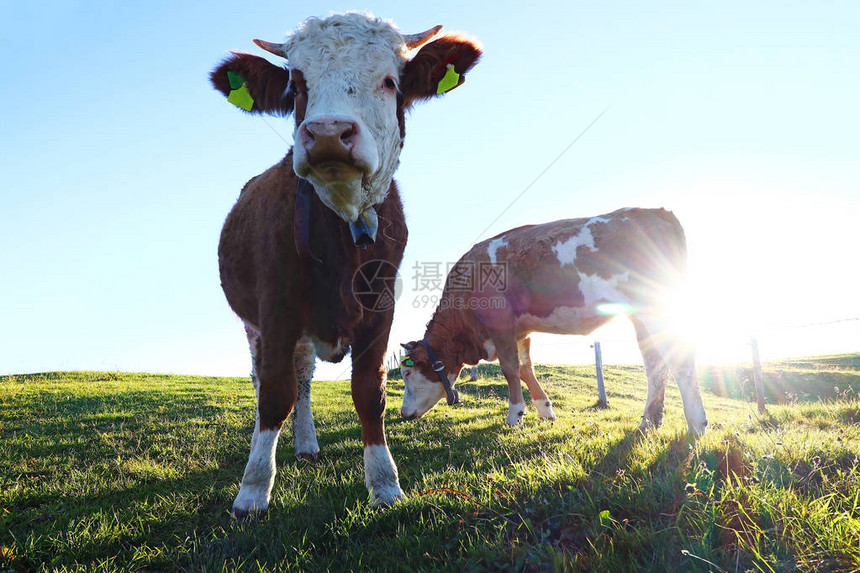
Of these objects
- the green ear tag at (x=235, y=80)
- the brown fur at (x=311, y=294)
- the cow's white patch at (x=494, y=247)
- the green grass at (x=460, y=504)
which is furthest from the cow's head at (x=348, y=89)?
the cow's white patch at (x=494, y=247)

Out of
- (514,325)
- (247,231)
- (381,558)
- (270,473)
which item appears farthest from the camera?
(514,325)

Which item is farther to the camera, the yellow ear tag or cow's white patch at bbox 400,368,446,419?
cow's white patch at bbox 400,368,446,419

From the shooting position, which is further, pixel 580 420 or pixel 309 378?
pixel 580 420

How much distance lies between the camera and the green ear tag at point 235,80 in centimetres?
403

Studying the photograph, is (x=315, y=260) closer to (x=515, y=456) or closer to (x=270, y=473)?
(x=270, y=473)

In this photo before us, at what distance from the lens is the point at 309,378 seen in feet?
20.1

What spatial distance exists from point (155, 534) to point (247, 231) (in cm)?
239

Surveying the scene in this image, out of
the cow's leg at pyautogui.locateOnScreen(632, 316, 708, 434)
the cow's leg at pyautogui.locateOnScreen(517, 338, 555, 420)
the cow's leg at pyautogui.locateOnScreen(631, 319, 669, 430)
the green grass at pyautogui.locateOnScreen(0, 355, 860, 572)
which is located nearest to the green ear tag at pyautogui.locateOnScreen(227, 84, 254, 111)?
the green grass at pyautogui.locateOnScreen(0, 355, 860, 572)

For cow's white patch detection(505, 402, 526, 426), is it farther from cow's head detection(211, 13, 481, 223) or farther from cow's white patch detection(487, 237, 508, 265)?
cow's head detection(211, 13, 481, 223)

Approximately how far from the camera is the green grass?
2.15 metres

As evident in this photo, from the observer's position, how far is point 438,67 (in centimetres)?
399

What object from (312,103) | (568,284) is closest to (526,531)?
(312,103)

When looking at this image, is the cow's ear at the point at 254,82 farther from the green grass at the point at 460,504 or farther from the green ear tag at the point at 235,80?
the green grass at the point at 460,504

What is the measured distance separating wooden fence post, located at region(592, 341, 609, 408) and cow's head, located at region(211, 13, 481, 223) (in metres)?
9.91
